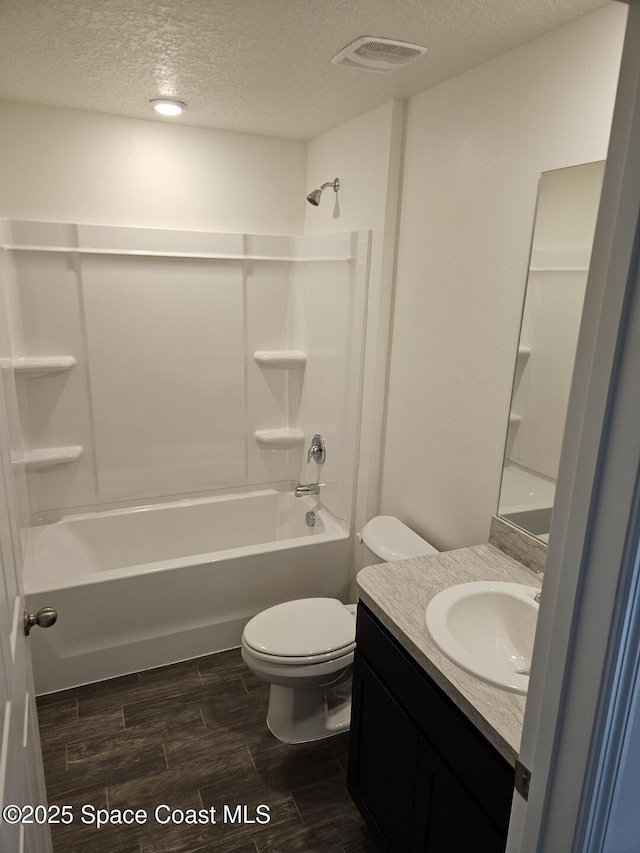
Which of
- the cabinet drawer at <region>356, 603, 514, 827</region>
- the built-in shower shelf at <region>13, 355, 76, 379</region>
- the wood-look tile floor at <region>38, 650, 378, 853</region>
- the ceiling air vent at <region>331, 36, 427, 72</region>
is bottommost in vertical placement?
the wood-look tile floor at <region>38, 650, 378, 853</region>

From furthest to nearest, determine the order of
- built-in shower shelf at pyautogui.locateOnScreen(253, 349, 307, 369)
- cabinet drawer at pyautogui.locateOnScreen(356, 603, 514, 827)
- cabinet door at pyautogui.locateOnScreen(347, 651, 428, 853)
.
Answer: built-in shower shelf at pyautogui.locateOnScreen(253, 349, 307, 369) → cabinet door at pyautogui.locateOnScreen(347, 651, 428, 853) → cabinet drawer at pyautogui.locateOnScreen(356, 603, 514, 827)

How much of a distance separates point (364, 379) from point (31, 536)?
1864mm

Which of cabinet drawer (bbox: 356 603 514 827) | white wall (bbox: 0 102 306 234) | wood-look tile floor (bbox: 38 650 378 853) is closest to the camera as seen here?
cabinet drawer (bbox: 356 603 514 827)

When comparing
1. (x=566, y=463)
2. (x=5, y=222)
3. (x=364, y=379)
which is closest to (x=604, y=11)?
(x=566, y=463)

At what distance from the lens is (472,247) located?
2072 millimetres

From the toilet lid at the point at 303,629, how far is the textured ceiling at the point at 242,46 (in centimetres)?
204

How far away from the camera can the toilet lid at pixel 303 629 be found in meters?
2.14

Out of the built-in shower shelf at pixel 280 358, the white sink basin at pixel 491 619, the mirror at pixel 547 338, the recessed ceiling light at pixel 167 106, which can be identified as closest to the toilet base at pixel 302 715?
the white sink basin at pixel 491 619

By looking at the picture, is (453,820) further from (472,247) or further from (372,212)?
(372,212)

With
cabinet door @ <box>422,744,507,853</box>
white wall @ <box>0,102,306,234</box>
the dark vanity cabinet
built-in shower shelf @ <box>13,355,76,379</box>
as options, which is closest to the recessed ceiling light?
white wall @ <box>0,102,306,234</box>

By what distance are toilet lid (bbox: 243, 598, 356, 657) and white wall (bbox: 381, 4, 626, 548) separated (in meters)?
0.52

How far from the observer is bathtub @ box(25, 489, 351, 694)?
2.52m

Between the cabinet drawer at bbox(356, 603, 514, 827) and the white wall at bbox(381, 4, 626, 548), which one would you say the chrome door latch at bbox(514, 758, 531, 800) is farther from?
the white wall at bbox(381, 4, 626, 548)

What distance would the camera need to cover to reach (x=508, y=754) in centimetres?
115
